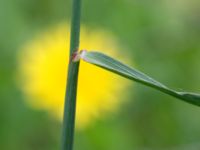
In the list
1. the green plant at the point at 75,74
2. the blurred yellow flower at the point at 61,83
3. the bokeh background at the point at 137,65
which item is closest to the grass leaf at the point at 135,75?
the green plant at the point at 75,74

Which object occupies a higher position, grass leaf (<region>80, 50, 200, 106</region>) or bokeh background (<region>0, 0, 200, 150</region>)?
bokeh background (<region>0, 0, 200, 150</region>)

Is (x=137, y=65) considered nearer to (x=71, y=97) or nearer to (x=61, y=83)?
(x=61, y=83)

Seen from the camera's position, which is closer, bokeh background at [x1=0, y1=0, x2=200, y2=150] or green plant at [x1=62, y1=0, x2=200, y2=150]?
green plant at [x1=62, y1=0, x2=200, y2=150]

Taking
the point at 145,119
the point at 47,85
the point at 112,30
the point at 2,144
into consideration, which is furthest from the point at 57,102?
the point at 112,30

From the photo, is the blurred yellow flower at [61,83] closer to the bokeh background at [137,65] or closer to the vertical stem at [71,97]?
the bokeh background at [137,65]

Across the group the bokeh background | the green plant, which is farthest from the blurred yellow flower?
the green plant

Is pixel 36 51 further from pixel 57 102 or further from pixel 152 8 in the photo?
pixel 152 8

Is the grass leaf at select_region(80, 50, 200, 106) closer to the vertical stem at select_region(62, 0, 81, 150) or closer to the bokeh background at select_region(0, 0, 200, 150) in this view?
the vertical stem at select_region(62, 0, 81, 150)
